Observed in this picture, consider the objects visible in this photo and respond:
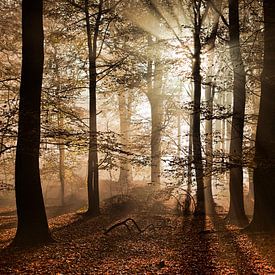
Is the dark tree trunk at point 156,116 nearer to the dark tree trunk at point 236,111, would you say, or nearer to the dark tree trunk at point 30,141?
the dark tree trunk at point 236,111

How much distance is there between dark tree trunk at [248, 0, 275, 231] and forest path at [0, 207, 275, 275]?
35.6 inches

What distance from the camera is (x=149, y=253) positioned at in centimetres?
950

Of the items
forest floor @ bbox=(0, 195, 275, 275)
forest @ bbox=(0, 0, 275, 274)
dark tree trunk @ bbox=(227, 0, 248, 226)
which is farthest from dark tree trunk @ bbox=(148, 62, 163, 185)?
forest floor @ bbox=(0, 195, 275, 275)

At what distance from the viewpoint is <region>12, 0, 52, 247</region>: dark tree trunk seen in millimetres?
10203

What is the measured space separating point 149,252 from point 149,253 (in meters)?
0.12

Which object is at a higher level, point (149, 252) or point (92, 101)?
point (92, 101)

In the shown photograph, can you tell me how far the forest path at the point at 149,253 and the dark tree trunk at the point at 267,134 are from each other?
2.97ft

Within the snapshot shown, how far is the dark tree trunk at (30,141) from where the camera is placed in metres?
10.2

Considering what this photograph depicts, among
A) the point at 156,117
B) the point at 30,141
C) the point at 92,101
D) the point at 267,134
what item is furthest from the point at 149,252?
the point at 156,117

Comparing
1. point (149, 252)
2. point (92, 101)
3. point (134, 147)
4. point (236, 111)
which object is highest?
point (92, 101)

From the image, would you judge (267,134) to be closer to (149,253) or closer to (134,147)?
(149,253)

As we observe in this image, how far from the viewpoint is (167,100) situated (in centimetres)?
2412

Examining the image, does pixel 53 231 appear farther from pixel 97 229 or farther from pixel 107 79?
pixel 107 79

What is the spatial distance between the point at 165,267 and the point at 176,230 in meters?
4.60
